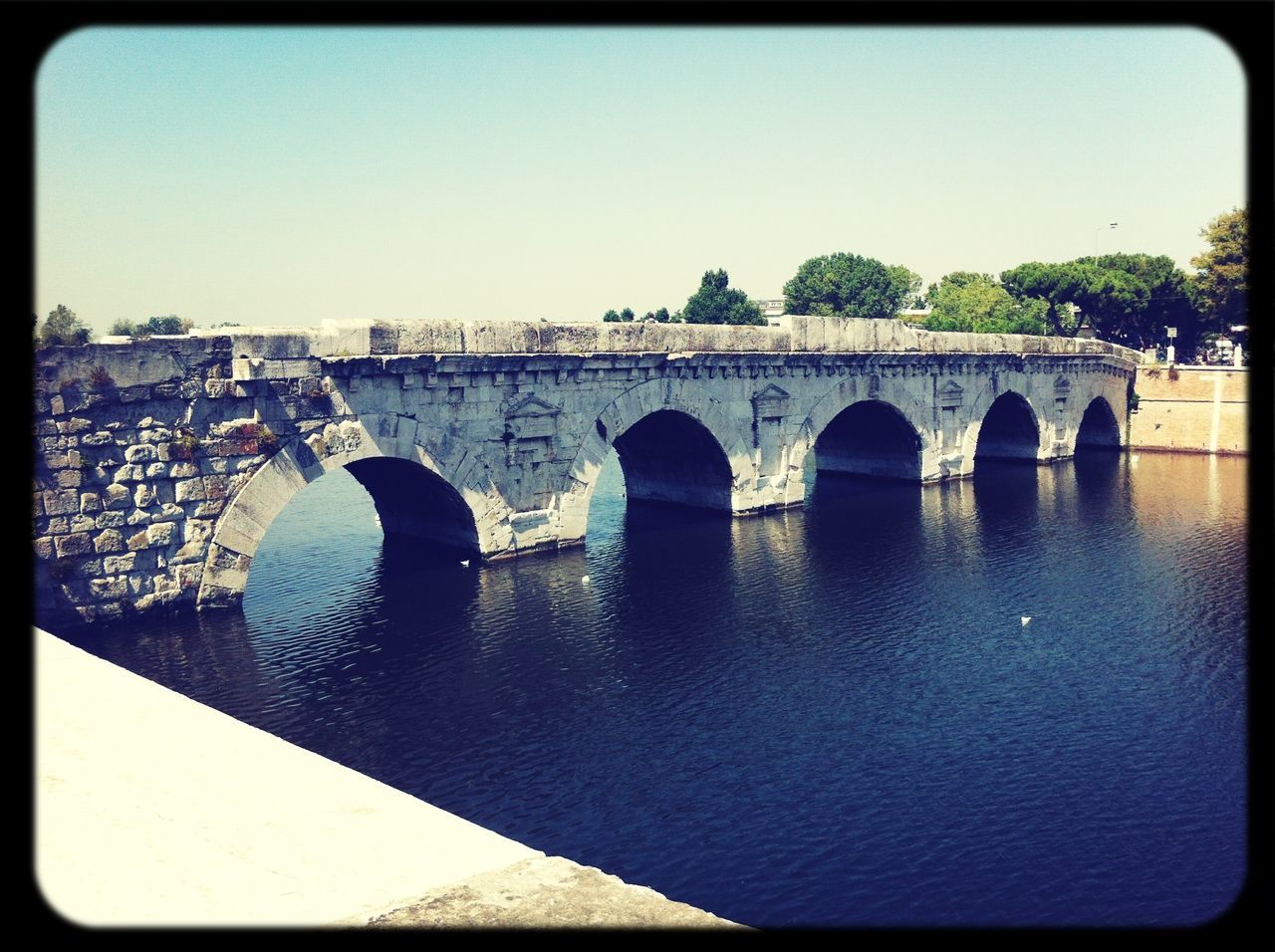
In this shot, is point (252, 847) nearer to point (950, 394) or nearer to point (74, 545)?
point (74, 545)

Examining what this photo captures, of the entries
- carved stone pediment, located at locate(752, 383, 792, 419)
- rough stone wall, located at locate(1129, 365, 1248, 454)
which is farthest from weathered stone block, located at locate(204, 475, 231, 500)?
rough stone wall, located at locate(1129, 365, 1248, 454)

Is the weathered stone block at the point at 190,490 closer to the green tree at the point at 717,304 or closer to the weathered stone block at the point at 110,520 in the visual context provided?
the weathered stone block at the point at 110,520

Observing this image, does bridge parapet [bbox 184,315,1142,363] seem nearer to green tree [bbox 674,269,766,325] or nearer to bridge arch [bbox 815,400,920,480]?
bridge arch [bbox 815,400,920,480]

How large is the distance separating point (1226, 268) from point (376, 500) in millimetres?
59605

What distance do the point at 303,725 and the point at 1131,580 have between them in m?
23.7

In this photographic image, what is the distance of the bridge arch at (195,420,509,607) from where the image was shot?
25.7 m

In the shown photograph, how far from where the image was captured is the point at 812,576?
30.5 metres

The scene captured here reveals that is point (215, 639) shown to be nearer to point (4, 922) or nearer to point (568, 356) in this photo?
point (568, 356)

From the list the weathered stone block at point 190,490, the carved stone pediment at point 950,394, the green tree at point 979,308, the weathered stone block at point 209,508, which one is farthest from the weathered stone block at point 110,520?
the green tree at point 979,308

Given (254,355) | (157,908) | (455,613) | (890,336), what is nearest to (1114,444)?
(890,336)

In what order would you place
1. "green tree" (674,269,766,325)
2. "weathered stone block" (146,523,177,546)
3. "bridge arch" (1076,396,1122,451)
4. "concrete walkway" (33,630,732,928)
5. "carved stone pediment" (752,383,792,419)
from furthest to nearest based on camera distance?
1. "green tree" (674,269,766,325)
2. "bridge arch" (1076,396,1122,451)
3. "carved stone pediment" (752,383,792,419)
4. "weathered stone block" (146,523,177,546)
5. "concrete walkway" (33,630,732,928)

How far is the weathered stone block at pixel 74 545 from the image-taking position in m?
23.1

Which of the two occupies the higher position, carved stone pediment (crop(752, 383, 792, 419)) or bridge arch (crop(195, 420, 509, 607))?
carved stone pediment (crop(752, 383, 792, 419))

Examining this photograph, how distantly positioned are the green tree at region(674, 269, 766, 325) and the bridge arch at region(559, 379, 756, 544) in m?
40.8
